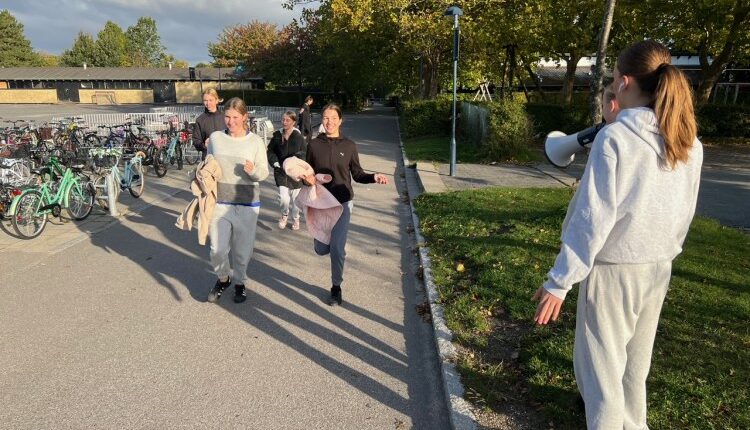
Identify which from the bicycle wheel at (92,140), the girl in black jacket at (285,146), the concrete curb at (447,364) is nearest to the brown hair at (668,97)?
the concrete curb at (447,364)

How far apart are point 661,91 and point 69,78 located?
82753mm

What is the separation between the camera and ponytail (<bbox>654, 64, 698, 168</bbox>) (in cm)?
197

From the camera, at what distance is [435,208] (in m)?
8.60

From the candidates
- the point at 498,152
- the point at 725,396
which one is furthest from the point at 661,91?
the point at 498,152

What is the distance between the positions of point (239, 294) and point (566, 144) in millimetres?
3494

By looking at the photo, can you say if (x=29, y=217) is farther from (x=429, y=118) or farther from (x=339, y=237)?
(x=429, y=118)

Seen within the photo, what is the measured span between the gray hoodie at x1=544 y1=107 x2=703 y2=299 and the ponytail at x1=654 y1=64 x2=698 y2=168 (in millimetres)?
29

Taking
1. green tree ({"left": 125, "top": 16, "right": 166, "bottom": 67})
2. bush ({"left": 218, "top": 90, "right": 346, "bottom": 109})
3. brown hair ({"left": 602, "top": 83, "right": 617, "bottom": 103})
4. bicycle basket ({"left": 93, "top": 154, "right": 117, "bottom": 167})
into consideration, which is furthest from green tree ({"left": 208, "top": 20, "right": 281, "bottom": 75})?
green tree ({"left": 125, "top": 16, "right": 166, "bottom": 67})

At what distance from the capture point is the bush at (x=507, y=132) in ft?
47.6

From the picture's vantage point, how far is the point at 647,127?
1995 millimetres

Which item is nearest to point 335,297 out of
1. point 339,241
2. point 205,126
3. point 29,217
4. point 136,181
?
point 339,241

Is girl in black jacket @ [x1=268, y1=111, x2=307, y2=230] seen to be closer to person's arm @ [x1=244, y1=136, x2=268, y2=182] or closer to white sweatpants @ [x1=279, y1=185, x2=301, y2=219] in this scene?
white sweatpants @ [x1=279, y1=185, x2=301, y2=219]

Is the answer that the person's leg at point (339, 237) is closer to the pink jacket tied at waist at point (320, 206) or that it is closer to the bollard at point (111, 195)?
the pink jacket tied at waist at point (320, 206)

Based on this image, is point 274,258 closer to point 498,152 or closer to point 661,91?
point 661,91
